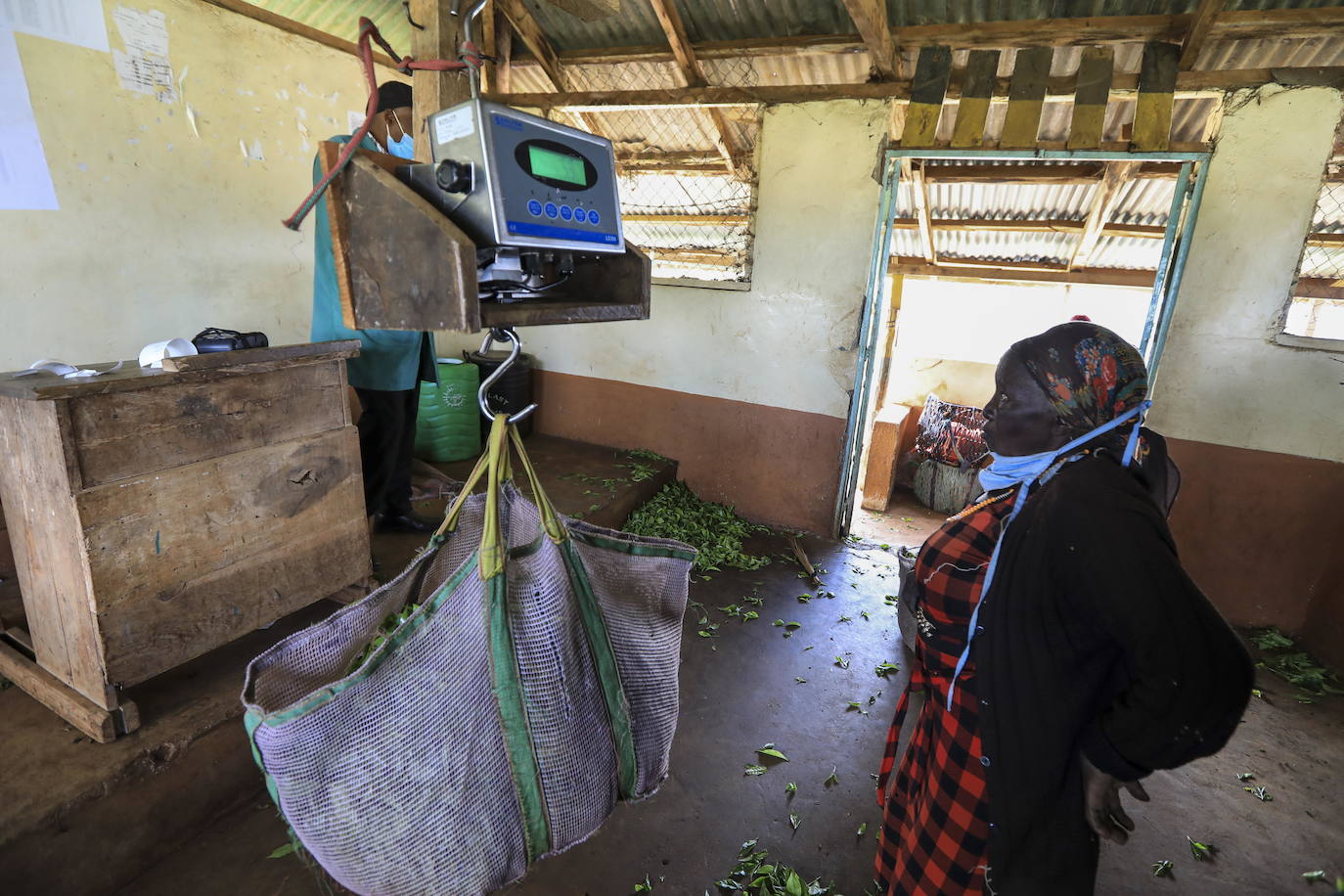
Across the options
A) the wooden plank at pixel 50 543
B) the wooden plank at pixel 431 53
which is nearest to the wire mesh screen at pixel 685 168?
the wooden plank at pixel 431 53

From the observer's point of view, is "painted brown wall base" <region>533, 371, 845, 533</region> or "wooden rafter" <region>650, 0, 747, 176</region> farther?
"painted brown wall base" <region>533, 371, 845, 533</region>

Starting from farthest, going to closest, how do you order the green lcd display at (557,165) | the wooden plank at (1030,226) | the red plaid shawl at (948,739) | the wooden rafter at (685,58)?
the wooden plank at (1030,226), the wooden rafter at (685,58), the red plaid shawl at (948,739), the green lcd display at (557,165)

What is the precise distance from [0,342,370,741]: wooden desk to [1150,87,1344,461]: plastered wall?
4508 millimetres

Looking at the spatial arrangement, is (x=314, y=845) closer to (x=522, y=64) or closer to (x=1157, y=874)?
(x=1157, y=874)

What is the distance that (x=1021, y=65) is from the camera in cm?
366

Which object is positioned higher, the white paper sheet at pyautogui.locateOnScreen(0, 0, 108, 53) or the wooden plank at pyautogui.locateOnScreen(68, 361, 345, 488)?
the white paper sheet at pyautogui.locateOnScreen(0, 0, 108, 53)

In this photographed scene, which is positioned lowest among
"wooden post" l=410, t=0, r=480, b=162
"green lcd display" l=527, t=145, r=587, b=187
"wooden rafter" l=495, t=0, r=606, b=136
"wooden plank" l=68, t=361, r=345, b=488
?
"wooden plank" l=68, t=361, r=345, b=488

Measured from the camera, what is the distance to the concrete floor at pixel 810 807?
2.22 metres

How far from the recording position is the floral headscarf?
143cm

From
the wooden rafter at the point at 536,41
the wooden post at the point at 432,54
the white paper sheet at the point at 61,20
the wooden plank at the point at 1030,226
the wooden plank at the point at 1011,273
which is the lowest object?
the wooden post at the point at 432,54

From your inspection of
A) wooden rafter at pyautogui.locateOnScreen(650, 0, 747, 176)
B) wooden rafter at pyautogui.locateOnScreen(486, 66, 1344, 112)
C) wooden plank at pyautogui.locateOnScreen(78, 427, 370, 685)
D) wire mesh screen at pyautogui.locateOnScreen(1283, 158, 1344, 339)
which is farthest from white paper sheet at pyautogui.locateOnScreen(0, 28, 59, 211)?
wire mesh screen at pyautogui.locateOnScreen(1283, 158, 1344, 339)

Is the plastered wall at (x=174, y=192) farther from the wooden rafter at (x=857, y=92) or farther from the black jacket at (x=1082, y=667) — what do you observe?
the black jacket at (x=1082, y=667)

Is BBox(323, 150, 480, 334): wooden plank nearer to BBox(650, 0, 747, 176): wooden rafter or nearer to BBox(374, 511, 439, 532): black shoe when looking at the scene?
BBox(374, 511, 439, 532): black shoe

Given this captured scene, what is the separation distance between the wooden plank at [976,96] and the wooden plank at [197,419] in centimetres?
367
